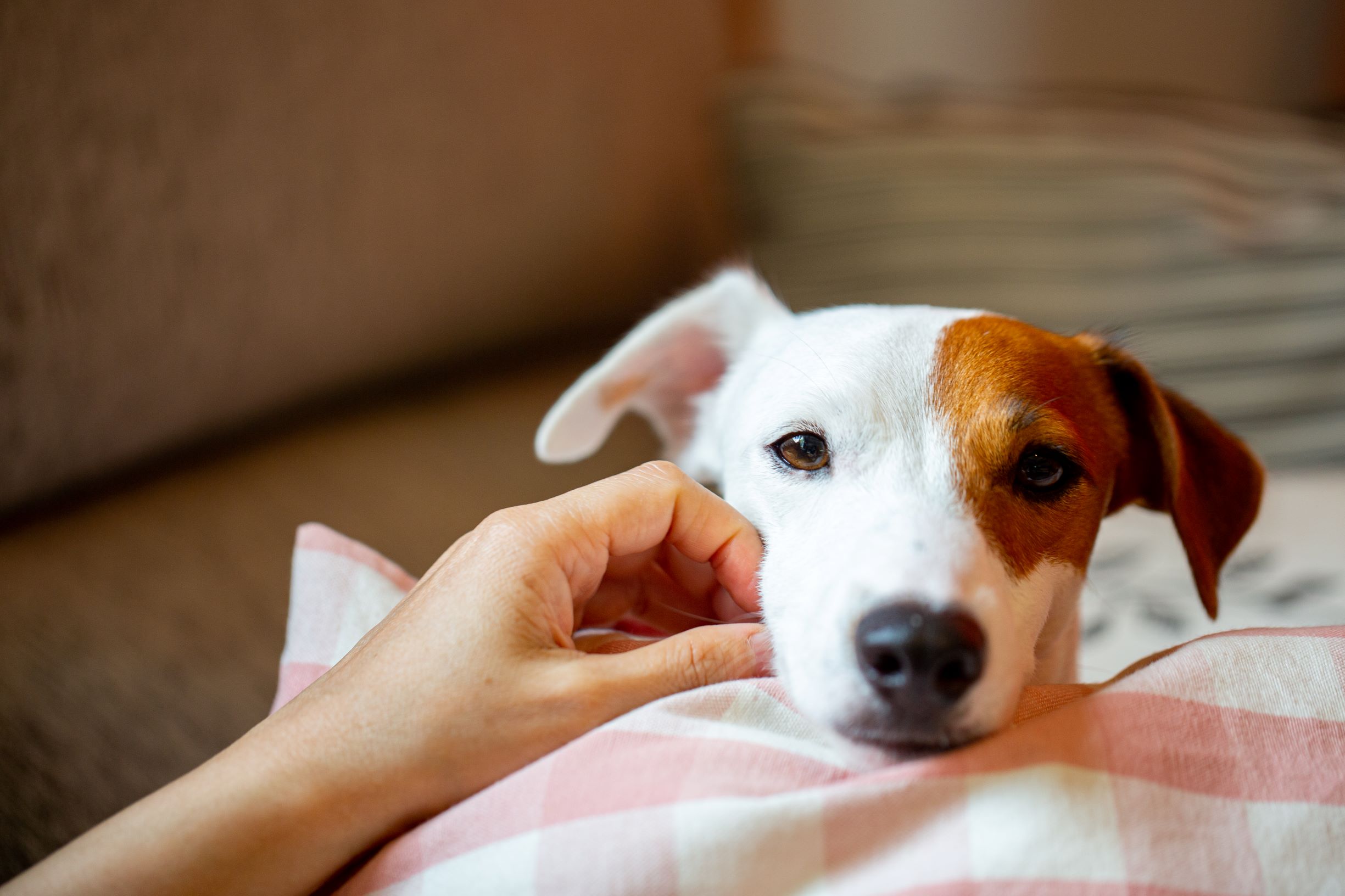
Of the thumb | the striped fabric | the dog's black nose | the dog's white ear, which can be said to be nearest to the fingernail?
the thumb

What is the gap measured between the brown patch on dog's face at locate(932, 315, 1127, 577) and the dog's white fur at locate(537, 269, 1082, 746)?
0.05ft

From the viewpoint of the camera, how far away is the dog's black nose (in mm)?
517

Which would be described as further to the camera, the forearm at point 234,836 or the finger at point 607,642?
the finger at point 607,642

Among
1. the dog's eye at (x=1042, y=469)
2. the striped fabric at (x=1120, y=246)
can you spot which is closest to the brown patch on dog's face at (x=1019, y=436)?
the dog's eye at (x=1042, y=469)

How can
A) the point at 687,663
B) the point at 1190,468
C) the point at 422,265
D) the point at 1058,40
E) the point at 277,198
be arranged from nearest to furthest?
the point at 687,663 < the point at 1190,468 < the point at 277,198 < the point at 422,265 < the point at 1058,40

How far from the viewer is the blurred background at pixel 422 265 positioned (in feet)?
2.68

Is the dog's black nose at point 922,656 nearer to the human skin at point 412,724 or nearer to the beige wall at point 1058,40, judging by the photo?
the human skin at point 412,724

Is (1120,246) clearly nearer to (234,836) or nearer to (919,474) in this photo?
(919,474)

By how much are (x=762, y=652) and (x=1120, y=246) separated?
128 centimetres

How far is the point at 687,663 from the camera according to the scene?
0.57 m

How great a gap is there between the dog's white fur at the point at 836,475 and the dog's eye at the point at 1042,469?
0.23 feet

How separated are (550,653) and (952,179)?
4.31 feet

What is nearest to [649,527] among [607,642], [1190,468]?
[607,642]

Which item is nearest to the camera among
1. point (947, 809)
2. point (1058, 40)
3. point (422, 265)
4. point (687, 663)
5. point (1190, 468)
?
point (947, 809)
